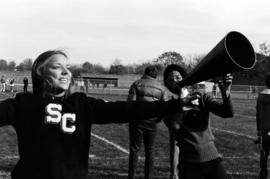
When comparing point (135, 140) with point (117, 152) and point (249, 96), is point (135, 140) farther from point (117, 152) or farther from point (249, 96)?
point (249, 96)

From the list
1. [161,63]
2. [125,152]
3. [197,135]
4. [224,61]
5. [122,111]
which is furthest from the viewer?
[161,63]

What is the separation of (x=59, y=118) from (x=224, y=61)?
42.3 inches

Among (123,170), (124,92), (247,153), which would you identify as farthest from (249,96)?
(123,170)

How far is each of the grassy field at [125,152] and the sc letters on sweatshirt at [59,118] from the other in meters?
4.75

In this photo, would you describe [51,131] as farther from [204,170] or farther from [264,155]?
[264,155]

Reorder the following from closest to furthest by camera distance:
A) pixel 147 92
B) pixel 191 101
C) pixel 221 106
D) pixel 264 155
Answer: pixel 191 101
pixel 221 106
pixel 264 155
pixel 147 92

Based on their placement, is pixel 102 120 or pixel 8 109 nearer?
pixel 8 109

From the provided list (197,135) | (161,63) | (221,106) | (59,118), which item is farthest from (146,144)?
(161,63)

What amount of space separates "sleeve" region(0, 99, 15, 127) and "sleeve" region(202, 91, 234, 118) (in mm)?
1923

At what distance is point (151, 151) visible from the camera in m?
7.21

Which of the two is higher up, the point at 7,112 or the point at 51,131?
the point at 7,112

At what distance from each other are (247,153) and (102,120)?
7.60 m

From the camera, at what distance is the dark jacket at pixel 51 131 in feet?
9.13

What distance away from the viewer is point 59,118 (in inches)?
111
